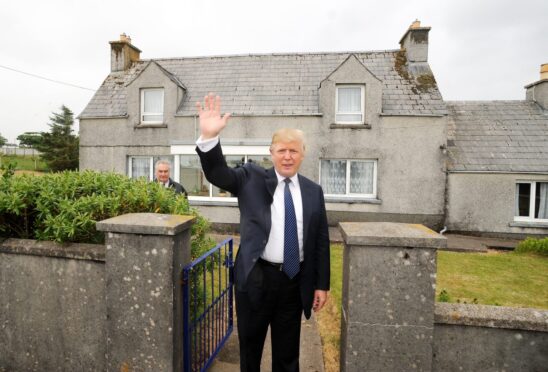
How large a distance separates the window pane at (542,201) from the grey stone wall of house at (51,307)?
14.3m

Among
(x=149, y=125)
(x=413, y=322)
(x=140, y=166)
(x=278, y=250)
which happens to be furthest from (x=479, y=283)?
(x=140, y=166)

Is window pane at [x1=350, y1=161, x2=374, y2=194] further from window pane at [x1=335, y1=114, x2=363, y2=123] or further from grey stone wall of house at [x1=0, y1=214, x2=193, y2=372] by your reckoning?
grey stone wall of house at [x1=0, y1=214, x2=193, y2=372]

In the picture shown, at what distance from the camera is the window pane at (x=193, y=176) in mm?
12086

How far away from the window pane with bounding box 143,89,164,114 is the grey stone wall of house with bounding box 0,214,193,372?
10743 mm

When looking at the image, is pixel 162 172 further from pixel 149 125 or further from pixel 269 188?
pixel 149 125

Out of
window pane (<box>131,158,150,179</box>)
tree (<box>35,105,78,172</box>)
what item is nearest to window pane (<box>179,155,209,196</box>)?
window pane (<box>131,158,150,179</box>)

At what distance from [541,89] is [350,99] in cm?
873

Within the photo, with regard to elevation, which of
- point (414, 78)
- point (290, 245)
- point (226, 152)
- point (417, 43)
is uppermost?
point (417, 43)

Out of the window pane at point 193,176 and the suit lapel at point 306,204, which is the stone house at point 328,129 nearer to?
the window pane at point 193,176

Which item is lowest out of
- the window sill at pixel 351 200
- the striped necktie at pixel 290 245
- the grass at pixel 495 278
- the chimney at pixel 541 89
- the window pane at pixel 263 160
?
the grass at pixel 495 278

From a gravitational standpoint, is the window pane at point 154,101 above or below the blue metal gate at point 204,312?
above

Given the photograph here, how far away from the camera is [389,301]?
225cm

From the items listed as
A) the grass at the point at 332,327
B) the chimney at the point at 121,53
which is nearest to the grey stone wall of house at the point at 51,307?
the grass at the point at 332,327

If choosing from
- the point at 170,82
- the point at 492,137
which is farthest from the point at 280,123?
the point at 492,137
